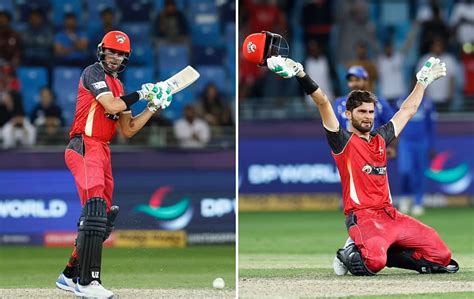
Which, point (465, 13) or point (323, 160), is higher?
point (465, 13)

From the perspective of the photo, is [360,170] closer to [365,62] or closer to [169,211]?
[169,211]

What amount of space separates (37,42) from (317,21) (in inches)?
210

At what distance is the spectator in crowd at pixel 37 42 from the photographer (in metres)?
19.9

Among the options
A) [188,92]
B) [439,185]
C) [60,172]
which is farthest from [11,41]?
[439,185]

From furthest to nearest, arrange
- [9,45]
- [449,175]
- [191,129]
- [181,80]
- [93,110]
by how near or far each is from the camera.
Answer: [449,175] < [9,45] < [191,129] < [181,80] < [93,110]

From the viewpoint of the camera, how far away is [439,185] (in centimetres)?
2014

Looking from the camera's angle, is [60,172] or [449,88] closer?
[60,172]

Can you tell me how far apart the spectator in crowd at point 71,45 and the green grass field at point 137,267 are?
16.1ft

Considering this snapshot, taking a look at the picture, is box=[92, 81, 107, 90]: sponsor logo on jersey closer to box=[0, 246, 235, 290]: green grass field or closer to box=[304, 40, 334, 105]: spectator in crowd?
box=[0, 246, 235, 290]: green grass field

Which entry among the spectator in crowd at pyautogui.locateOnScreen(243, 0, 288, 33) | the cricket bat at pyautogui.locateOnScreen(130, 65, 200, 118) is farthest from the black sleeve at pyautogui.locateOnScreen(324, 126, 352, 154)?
the spectator in crowd at pyautogui.locateOnScreen(243, 0, 288, 33)

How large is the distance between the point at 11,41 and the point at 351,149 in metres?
10.7

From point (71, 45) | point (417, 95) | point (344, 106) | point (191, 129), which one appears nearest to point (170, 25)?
point (71, 45)

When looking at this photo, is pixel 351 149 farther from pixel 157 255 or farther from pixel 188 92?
pixel 188 92

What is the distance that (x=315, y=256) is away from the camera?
1298 cm
